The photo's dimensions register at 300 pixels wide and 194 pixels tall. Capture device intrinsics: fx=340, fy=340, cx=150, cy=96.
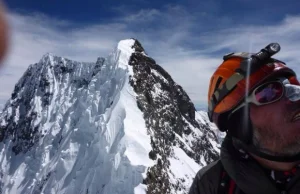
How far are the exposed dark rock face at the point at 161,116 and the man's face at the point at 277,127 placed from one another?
58969mm

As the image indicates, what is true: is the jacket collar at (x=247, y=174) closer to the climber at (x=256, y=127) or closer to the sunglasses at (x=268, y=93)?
the climber at (x=256, y=127)

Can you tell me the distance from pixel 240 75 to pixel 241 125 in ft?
1.57

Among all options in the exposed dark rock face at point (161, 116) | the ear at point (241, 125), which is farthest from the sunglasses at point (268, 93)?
the exposed dark rock face at point (161, 116)

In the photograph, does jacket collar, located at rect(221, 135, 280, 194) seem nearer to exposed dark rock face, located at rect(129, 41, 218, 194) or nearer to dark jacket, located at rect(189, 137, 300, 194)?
dark jacket, located at rect(189, 137, 300, 194)

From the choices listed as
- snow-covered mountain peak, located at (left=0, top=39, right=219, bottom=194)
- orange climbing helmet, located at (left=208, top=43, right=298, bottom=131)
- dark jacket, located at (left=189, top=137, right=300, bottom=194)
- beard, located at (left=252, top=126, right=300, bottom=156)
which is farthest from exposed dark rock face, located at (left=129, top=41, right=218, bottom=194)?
beard, located at (left=252, top=126, right=300, bottom=156)

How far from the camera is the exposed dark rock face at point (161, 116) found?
225ft

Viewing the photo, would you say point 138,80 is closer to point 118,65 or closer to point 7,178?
point 118,65

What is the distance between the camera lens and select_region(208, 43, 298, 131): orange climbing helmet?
3.18 meters

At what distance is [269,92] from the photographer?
3074 millimetres

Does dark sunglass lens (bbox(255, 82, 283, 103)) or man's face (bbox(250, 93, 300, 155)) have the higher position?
dark sunglass lens (bbox(255, 82, 283, 103))

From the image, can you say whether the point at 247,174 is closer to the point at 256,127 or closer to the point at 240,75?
the point at 256,127

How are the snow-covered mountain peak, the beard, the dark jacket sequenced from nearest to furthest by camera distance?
the dark jacket < the beard < the snow-covered mountain peak

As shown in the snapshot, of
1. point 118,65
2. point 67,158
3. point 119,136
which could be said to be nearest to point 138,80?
point 118,65

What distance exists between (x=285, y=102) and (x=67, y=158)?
12428 cm
